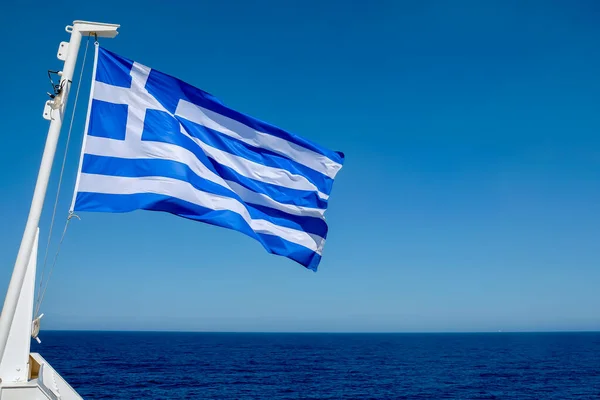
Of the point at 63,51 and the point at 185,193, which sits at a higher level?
the point at 63,51

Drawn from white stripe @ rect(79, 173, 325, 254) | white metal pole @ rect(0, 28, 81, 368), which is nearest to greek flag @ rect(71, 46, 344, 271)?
white stripe @ rect(79, 173, 325, 254)

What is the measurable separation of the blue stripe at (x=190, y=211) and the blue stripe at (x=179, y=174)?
0.28 meters

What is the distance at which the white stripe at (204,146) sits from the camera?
6.82 meters

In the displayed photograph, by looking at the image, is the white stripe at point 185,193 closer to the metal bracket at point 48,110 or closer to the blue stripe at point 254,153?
the blue stripe at point 254,153

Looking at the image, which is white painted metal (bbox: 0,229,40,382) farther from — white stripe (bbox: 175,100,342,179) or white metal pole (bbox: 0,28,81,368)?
white stripe (bbox: 175,100,342,179)

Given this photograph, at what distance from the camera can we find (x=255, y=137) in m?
8.29

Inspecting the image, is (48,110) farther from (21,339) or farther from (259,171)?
(259,171)

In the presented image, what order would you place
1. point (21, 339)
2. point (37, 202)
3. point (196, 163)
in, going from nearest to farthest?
point (37, 202) → point (21, 339) → point (196, 163)

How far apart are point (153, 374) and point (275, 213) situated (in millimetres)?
62629

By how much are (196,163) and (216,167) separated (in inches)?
16.9

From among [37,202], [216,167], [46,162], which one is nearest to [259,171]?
[216,167]

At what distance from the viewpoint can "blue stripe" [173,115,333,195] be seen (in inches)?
305

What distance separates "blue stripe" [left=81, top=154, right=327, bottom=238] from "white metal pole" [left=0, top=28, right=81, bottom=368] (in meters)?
1.20

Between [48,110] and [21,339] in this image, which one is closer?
[48,110]
